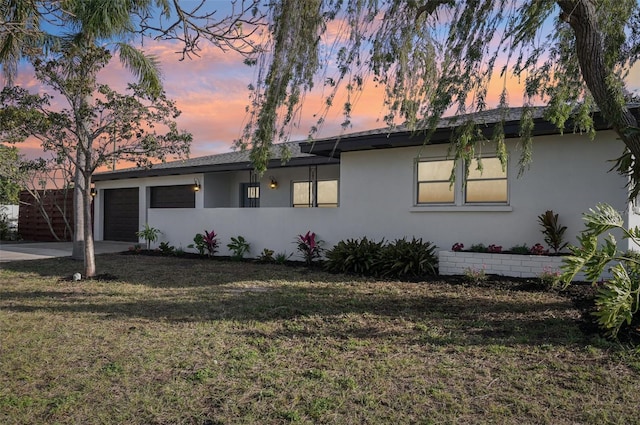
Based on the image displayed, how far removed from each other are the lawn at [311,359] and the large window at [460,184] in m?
2.53

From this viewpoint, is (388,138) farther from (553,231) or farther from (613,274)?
(613,274)

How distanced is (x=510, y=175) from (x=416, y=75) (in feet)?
13.5

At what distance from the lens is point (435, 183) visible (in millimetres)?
10727

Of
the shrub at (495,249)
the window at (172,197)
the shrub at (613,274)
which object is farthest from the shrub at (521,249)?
the window at (172,197)

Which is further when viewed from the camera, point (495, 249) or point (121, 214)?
point (121, 214)

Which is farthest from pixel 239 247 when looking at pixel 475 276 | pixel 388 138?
pixel 475 276

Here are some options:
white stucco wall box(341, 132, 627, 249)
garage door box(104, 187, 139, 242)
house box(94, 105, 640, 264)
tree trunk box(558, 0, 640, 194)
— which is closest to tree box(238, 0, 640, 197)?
tree trunk box(558, 0, 640, 194)

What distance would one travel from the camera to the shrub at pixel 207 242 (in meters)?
13.9

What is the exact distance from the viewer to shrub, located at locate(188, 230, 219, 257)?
1393cm

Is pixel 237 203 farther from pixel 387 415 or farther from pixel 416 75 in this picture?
pixel 387 415

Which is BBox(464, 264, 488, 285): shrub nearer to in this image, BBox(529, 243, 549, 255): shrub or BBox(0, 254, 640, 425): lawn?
BBox(0, 254, 640, 425): lawn

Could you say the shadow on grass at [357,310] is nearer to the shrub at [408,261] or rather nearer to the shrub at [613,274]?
the shrub at [613,274]

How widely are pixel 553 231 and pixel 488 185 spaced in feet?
5.53

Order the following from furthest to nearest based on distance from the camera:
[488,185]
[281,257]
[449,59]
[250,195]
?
[250,195], [281,257], [488,185], [449,59]
